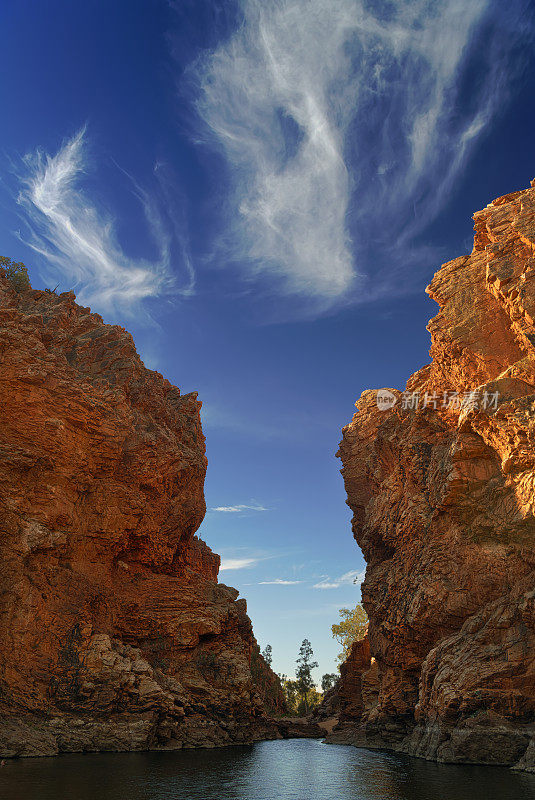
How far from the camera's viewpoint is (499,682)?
2911 cm

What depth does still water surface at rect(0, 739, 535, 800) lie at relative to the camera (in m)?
19.7

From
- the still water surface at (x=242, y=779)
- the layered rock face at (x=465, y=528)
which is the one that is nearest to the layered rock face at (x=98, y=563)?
the still water surface at (x=242, y=779)

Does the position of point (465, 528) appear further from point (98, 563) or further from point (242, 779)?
point (98, 563)

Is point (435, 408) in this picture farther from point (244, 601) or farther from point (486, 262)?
point (244, 601)

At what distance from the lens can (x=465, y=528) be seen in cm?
3856

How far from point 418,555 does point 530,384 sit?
18.4m

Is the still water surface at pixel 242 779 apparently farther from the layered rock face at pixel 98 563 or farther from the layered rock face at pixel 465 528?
the layered rock face at pixel 98 563

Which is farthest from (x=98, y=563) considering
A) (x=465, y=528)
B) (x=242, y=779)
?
(x=465, y=528)

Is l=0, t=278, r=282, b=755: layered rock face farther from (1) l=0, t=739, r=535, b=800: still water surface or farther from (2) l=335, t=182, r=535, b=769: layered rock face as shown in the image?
(2) l=335, t=182, r=535, b=769: layered rock face

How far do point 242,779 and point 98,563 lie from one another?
22.8m

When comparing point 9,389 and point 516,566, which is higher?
point 9,389

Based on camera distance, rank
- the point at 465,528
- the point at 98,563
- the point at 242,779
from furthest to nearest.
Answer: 1. the point at 98,563
2. the point at 465,528
3. the point at 242,779

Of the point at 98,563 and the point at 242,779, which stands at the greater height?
the point at 98,563

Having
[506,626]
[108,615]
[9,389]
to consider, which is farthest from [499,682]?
[9,389]
